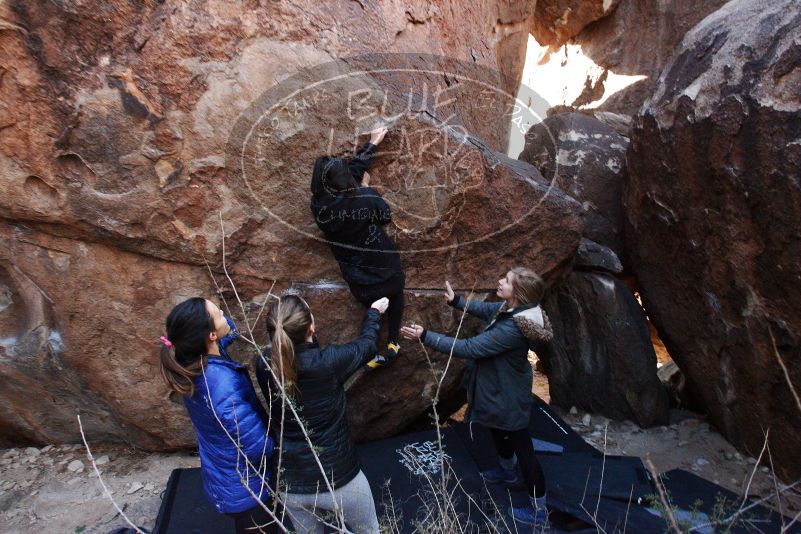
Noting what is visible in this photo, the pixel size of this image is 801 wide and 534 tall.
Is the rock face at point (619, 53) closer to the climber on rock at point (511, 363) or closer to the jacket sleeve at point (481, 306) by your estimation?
the jacket sleeve at point (481, 306)

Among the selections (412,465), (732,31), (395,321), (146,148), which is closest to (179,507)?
(412,465)

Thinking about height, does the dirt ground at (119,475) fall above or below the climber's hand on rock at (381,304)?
below

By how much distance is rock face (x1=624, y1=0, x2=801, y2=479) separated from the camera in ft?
8.84

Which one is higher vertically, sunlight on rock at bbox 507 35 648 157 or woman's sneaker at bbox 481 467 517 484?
sunlight on rock at bbox 507 35 648 157

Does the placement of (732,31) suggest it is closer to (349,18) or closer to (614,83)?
(349,18)

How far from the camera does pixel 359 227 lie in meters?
2.69

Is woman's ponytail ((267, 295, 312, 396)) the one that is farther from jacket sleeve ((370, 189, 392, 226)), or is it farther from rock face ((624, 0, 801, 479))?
rock face ((624, 0, 801, 479))

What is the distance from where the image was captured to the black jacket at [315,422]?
2041 mm

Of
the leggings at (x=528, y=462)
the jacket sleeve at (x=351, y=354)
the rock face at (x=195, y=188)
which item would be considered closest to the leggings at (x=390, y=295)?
the rock face at (x=195, y=188)

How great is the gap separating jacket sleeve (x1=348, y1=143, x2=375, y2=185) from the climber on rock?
0.81 meters

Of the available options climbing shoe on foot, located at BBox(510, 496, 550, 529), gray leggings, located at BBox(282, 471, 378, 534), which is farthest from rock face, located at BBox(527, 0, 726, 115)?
gray leggings, located at BBox(282, 471, 378, 534)

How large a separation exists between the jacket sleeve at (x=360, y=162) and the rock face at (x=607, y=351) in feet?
6.82

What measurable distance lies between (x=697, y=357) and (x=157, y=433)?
3459mm

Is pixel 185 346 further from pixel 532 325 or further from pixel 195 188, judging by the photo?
pixel 532 325
